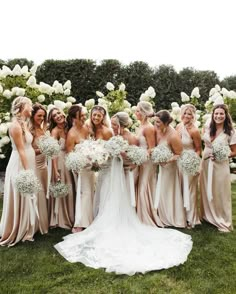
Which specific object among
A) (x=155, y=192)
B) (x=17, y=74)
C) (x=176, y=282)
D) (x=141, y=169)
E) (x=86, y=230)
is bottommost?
(x=176, y=282)

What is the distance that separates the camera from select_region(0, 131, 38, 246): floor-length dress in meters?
6.39

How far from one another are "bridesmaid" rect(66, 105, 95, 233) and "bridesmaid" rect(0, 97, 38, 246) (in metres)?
0.82

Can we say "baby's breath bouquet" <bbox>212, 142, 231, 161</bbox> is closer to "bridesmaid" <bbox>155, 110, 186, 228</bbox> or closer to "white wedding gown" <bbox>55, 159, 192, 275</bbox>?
"bridesmaid" <bbox>155, 110, 186, 228</bbox>

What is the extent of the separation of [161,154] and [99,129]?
4.27 ft

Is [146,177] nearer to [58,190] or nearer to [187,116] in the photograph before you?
[187,116]

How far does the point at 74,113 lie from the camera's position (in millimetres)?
6988

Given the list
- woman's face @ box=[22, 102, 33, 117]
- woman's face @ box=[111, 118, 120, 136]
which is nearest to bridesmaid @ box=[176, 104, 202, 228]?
woman's face @ box=[111, 118, 120, 136]

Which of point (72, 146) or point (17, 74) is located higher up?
point (17, 74)

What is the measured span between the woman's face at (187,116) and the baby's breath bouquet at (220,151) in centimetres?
74

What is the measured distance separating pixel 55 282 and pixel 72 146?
2692mm

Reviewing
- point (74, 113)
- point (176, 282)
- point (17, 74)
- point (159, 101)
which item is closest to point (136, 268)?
point (176, 282)

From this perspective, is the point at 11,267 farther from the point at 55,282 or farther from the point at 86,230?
the point at 86,230

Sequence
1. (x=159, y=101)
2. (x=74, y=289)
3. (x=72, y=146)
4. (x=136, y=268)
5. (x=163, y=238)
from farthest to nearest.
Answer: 1. (x=159, y=101)
2. (x=72, y=146)
3. (x=163, y=238)
4. (x=136, y=268)
5. (x=74, y=289)

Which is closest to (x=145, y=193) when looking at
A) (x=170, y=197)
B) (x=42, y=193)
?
(x=170, y=197)
